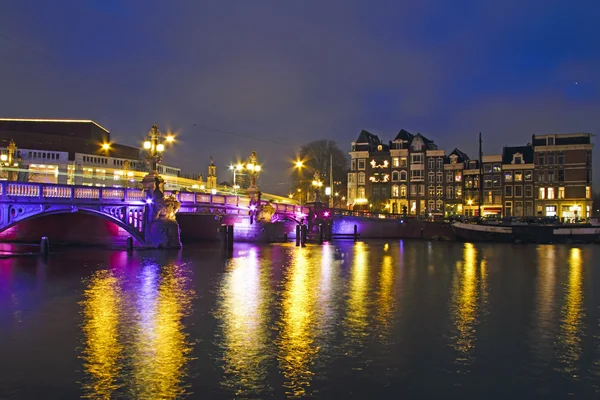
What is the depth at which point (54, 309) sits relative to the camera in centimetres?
1655

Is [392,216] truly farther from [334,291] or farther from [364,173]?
[334,291]

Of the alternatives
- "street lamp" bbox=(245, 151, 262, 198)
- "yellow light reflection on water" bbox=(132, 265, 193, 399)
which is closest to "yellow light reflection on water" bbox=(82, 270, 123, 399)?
"yellow light reflection on water" bbox=(132, 265, 193, 399)

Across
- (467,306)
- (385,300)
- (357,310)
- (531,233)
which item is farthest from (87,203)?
(531,233)

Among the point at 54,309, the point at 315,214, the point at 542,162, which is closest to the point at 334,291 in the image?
the point at 54,309

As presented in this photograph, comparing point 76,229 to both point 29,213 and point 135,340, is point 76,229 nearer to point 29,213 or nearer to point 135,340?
point 29,213

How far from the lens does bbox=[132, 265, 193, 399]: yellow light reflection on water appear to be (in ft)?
31.3

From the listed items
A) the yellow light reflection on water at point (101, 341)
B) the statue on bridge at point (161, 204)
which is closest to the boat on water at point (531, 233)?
the statue on bridge at point (161, 204)

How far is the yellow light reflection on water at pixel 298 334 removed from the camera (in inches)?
396

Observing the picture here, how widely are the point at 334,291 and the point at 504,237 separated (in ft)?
177

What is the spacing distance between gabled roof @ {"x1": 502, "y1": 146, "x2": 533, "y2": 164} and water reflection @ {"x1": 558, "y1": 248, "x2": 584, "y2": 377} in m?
76.1

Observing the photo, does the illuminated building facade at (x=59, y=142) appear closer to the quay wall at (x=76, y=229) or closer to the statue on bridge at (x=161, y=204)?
the quay wall at (x=76, y=229)

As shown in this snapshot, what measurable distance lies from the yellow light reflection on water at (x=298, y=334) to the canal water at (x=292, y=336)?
48mm

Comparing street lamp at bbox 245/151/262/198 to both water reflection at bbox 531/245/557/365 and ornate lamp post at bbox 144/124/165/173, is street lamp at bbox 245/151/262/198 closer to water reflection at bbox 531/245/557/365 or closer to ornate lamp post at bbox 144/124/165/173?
ornate lamp post at bbox 144/124/165/173

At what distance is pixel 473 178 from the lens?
98.8 m
